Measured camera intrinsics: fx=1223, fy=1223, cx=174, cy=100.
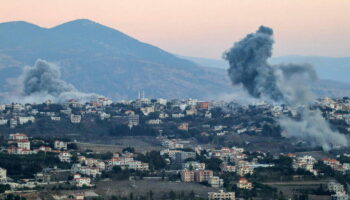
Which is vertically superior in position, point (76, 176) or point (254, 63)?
point (254, 63)

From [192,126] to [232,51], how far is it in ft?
32.7

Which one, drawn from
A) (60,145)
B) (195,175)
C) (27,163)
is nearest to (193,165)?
(195,175)

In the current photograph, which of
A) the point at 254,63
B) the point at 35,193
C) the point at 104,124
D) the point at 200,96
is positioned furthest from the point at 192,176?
the point at 200,96

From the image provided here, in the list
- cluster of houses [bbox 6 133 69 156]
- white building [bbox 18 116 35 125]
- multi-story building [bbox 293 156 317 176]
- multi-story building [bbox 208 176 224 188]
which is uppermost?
white building [bbox 18 116 35 125]

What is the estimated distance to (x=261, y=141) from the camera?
9069 cm

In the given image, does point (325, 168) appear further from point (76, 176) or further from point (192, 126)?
point (192, 126)

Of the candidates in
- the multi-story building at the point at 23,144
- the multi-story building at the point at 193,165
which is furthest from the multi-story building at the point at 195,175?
the multi-story building at the point at 23,144

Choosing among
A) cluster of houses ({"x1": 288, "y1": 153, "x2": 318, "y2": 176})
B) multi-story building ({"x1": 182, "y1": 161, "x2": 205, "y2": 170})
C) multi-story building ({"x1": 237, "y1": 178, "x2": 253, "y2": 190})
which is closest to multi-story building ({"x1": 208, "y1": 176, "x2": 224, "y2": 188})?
multi-story building ({"x1": 237, "y1": 178, "x2": 253, "y2": 190})

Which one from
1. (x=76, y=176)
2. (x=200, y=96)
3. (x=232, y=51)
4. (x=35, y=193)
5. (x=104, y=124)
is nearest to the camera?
(x=35, y=193)

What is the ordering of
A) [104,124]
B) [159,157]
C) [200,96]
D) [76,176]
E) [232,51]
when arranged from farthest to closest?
[200,96] → [232,51] → [104,124] → [159,157] → [76,176]

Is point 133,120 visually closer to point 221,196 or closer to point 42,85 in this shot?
point 42,85

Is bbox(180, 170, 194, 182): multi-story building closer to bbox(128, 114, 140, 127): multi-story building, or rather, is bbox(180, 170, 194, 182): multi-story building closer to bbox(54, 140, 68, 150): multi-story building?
bbox(54, 140, 68, 150): multi-story building

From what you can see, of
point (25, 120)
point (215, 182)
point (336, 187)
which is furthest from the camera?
point (25, 120)

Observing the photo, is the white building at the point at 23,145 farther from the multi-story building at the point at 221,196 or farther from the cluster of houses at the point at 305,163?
the multi-story building at the point at 221,196
